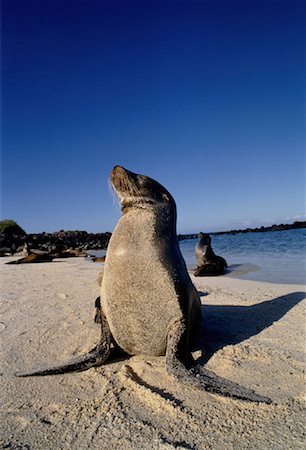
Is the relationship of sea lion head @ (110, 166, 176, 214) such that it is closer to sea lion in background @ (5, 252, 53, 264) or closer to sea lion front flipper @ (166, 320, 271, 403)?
sea lion front flipper @ (166, 320, 271, 403)

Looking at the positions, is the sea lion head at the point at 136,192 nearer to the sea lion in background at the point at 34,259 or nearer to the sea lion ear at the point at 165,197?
the sea lion ear at the point at 165,197

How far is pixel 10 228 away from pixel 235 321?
3161 centimetres

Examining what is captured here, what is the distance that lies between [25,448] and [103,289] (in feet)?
4.64

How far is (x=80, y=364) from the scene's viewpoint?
2844 millimetres

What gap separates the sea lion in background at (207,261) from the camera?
9.08 m

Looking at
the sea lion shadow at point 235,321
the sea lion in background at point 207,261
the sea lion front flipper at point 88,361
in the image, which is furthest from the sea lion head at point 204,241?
the sea lion front flipper at point 88,361

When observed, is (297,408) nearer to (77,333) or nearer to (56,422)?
(56,422)

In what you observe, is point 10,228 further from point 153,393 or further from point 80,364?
point 153,393

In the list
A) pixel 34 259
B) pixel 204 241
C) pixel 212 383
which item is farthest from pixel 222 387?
pixel 34 259

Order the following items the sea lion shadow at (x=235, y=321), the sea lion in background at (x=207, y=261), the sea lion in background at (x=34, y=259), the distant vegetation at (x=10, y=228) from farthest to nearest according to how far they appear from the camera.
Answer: the distant vegetation at (x=10, y=228), the sea lion in background at (x=34, y=259), the sea lion in background at (x=207, y=261), the sea lion shadow at (x=235, y=321)

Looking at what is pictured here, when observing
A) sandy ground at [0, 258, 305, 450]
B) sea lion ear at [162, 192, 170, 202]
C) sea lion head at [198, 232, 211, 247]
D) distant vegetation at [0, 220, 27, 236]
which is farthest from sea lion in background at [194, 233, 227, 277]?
distant vegetation at [0, 220, 27, 236]

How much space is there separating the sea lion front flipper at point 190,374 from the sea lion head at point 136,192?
112 cm

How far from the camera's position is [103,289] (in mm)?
3121

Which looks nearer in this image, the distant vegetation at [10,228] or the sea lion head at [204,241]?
the sea lion head at [204,241]
